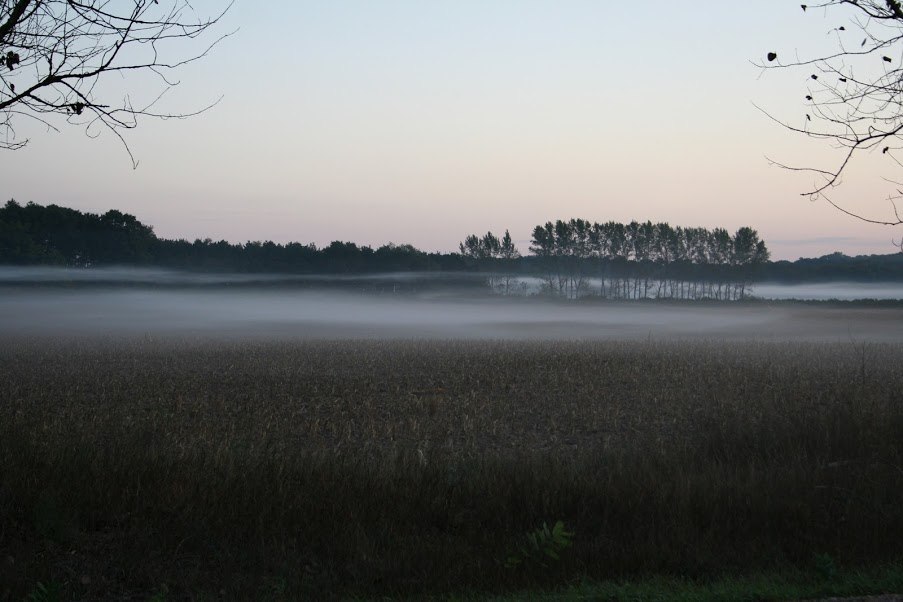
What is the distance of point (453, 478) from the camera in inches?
324

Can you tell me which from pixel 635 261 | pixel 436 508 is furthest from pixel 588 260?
pixel 436 508

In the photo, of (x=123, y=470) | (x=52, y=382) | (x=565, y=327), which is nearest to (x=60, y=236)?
(x=565, y=327)

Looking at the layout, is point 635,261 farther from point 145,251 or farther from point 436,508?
point 436,508

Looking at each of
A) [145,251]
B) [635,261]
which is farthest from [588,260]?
[145,251]

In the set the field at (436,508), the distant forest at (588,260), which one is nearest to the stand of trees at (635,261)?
the distant forest at (588,260)

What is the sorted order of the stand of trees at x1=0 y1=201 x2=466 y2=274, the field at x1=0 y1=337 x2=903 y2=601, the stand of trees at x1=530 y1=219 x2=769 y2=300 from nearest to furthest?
the field at x1=0 y1=337 x2=903 y2=601, the stand of trees at x1=0 y1=201 x2=466 y2=274, the stand of trees at x1=530 y1=219 x2=769 y2=300

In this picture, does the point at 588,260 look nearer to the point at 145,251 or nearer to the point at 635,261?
the point at 635,261

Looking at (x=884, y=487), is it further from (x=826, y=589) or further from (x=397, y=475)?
(x=397, y=475)

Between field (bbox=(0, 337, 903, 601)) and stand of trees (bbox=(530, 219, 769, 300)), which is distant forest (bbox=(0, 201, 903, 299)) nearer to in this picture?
stand of trees (bbox=(530, 219, 769, 300))

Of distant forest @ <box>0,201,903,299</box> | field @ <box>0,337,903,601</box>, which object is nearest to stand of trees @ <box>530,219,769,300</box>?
distant forest @ <box>0,201,903,299</box>

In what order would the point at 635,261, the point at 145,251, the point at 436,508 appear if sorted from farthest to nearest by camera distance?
the point at 635,261 < the point at 145,251 < the point at 436,508

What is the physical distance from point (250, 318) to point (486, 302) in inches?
1686

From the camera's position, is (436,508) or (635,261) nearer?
(436,508)

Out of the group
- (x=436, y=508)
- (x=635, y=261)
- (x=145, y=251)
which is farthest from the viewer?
(x=635, y=261)
